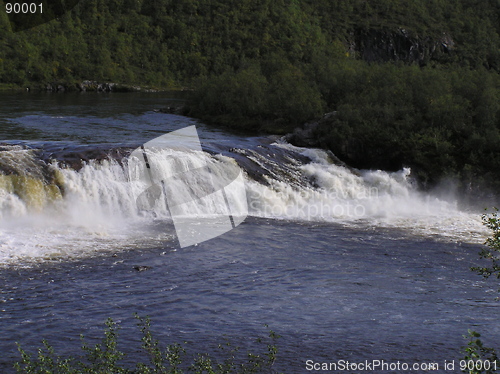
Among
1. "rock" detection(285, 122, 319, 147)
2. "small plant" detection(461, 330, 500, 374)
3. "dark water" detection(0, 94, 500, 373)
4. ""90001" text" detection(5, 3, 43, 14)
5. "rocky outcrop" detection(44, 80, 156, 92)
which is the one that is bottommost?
"dark water" detection(0, 94, 500, 373)

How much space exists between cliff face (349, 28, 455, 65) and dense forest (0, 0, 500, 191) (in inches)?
5.8

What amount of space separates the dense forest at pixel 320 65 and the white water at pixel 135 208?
200 cm

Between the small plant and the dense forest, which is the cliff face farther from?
the small plant

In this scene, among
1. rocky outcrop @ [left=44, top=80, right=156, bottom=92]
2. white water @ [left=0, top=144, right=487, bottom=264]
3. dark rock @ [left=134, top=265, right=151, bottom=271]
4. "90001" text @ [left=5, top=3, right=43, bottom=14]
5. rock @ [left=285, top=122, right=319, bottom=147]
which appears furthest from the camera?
"90001" text @ [left=5, top=3, right=43, bottom=14]

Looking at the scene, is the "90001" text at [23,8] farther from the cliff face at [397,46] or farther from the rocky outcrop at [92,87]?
the cliff face at [397,46]

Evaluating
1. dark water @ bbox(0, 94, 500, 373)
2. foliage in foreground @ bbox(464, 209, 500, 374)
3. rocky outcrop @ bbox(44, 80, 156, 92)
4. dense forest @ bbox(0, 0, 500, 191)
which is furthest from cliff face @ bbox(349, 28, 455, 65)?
foliage in foreground @ bbox(464, 209, 500, 374)

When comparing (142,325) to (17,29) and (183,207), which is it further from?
(17,29)

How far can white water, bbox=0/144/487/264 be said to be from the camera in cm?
1442

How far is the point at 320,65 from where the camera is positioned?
32688mm

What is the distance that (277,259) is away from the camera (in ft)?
45.6

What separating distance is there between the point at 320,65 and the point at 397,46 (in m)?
48.2

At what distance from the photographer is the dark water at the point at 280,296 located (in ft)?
31.8

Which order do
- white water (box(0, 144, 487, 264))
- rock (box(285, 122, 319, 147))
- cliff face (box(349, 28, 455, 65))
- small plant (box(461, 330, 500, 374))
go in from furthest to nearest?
cliff face (box(349, 28, 455, 65)) < rock (box(285, 122, 319, 147)) < white water (box(0, 144, 487, 264)) < small plant (box(461, 330, 500, 374))

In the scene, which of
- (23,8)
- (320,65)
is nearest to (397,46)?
(23,8)
